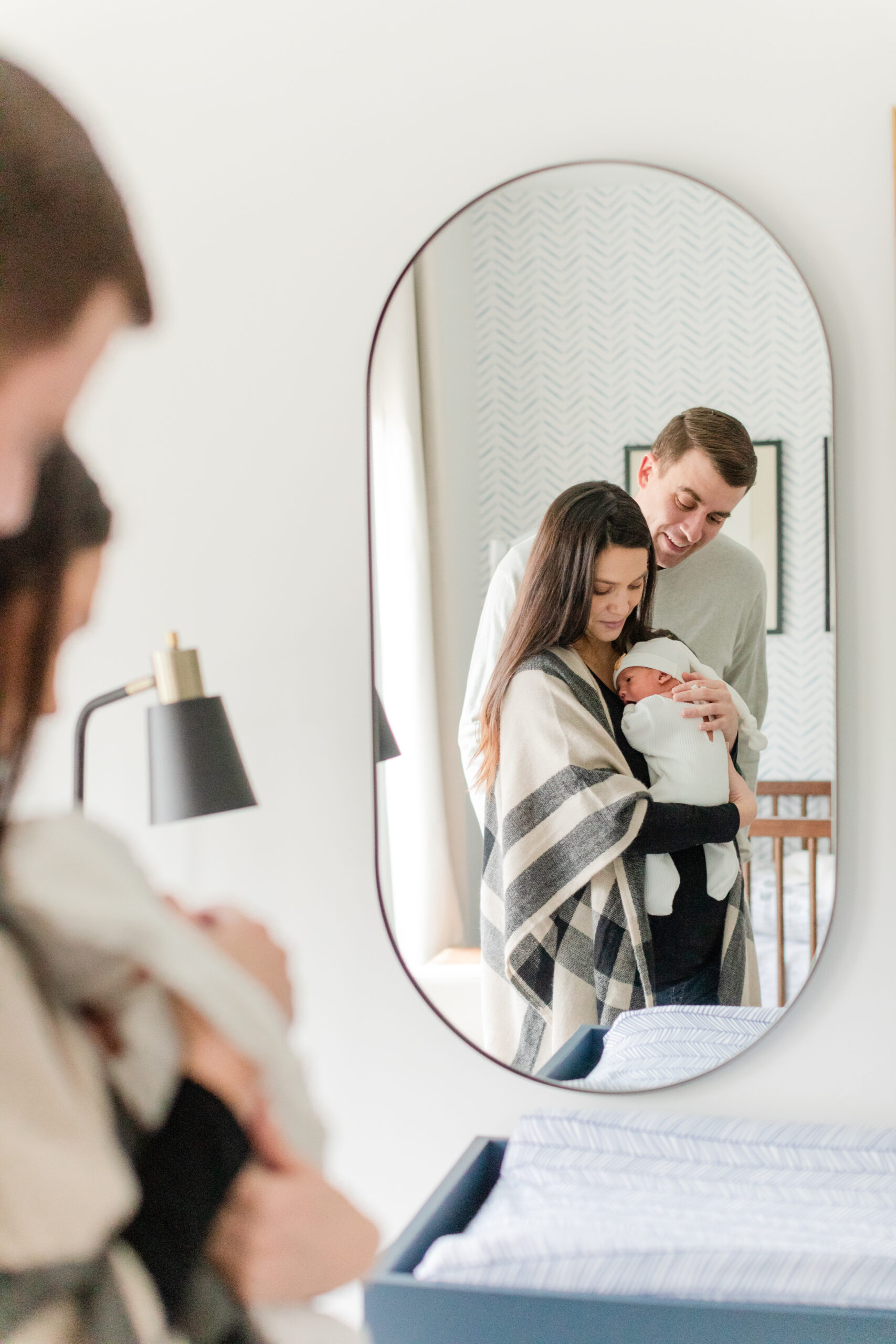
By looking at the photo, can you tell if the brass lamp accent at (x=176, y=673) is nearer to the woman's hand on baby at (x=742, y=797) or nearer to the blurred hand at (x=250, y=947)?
the blurred hand at (x=250, y=947)

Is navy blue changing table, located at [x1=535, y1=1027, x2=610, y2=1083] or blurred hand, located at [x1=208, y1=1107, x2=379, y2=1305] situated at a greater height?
blurred hand, located at [x1=208, y1=1107, x2=379, y2=1305]

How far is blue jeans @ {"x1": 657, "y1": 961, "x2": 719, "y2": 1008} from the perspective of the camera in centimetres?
106

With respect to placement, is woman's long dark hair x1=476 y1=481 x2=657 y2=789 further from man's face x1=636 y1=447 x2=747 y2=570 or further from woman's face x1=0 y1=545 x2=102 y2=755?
woman's face x1=0 y1=545 x2=102 y2=755

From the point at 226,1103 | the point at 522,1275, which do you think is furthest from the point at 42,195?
the point at 522,1275

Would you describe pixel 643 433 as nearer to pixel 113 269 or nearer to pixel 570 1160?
pixel 570 1160

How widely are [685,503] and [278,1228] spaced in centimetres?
89

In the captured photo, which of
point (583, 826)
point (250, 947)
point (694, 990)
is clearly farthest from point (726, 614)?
point (250, 947)

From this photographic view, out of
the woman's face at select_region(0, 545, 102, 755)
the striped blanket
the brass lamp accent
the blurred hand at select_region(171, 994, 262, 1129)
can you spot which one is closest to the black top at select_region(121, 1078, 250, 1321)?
the blurred hand at select_region(171, 994, 262, 1129)

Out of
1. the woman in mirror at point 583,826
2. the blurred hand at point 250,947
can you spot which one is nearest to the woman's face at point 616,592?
the woman in mirror at point 583,826

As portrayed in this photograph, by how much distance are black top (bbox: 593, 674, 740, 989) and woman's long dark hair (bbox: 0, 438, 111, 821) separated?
819 millimetres

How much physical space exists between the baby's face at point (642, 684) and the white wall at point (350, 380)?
183 millimetres

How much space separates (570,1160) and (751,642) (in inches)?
21.0

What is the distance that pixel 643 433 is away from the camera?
108 cm

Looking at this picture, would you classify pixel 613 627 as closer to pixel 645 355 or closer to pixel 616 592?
pixel 616 592
